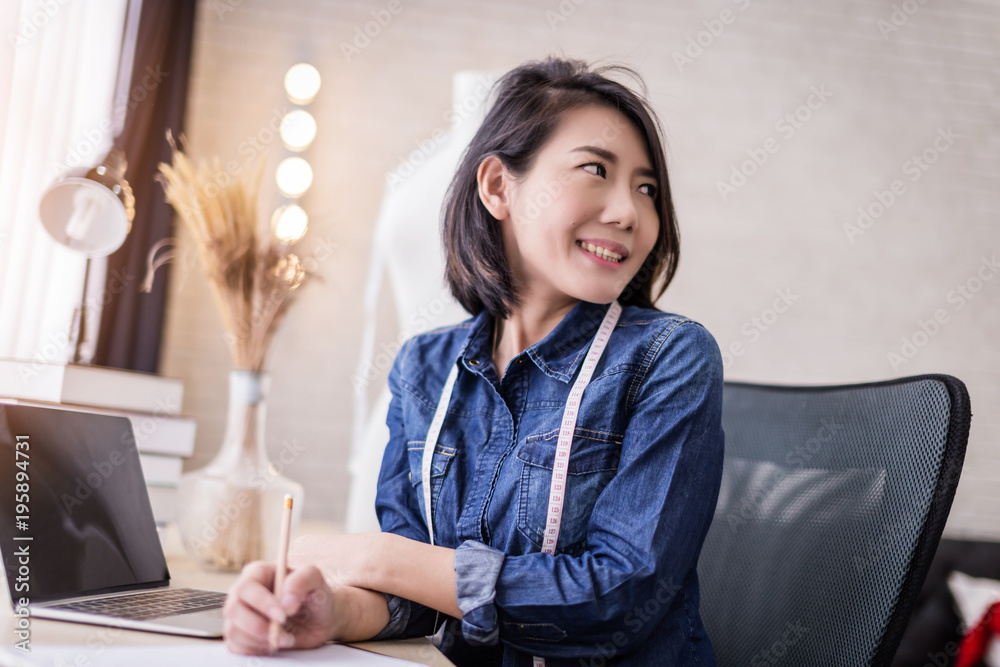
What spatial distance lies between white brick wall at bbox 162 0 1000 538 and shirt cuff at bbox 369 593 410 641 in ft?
7.55

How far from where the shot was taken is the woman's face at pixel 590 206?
1.10 m

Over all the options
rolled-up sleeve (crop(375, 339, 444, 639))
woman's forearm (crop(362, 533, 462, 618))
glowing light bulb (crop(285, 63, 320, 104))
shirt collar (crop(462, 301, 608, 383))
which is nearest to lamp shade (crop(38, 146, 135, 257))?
rolled-up sleeve (crop(375, 339, 444, 639))

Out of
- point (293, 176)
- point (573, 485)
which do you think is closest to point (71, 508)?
point (573, 485)

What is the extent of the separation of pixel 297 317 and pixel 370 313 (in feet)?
3.92

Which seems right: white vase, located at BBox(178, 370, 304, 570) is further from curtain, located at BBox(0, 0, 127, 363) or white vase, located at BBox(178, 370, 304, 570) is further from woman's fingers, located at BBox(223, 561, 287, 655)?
woman's fingers, located at BBox(223, 561, 287, 655)

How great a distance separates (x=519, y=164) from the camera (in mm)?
1170

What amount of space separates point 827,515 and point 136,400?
44.6 inches

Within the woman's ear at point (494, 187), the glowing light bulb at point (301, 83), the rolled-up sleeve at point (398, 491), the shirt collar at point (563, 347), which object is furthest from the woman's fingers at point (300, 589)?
the glowing light bulb at point (301, 83)

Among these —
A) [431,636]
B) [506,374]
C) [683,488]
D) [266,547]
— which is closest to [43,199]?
[266,547]

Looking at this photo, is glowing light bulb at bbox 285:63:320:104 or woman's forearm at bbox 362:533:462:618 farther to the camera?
glowing light bulb at bbox 285:63:320:104

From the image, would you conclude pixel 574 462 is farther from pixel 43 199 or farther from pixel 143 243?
pixel 143 243

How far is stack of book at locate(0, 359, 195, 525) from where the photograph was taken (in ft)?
3.93

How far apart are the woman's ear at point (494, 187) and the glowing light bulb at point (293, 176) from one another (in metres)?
2.11

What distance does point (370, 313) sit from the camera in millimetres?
2055
